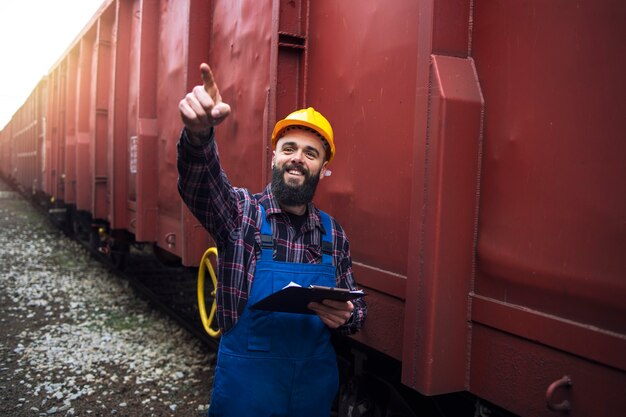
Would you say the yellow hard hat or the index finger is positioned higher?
the index finger

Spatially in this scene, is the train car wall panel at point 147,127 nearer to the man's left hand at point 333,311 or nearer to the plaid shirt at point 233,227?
the plaid shirt at point 233,227

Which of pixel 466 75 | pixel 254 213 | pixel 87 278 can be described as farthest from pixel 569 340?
pixel 87 278

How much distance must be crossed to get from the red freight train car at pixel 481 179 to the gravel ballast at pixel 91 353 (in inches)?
99.7

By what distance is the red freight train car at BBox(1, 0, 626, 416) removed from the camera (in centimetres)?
165

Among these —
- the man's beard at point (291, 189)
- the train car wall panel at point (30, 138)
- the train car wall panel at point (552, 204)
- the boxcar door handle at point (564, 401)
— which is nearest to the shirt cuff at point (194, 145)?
the man's beard at point (291, 189)

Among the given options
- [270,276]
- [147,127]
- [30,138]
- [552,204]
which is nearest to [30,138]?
[30,138]

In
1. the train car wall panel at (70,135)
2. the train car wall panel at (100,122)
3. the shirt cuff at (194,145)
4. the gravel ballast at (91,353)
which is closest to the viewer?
the shirt cuff at (194,145)

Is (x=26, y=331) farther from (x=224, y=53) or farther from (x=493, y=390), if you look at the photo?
(x=493, y=390)

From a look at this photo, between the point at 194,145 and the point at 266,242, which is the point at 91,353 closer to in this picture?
the point at 266,242

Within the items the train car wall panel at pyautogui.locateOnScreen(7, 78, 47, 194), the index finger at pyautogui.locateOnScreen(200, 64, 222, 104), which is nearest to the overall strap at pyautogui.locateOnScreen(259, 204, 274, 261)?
the index finger at pyautogui.locateOnScreen(200, 64, 222, 104)

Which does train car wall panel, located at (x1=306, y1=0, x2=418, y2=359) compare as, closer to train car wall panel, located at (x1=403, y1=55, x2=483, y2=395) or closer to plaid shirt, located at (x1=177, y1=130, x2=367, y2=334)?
train car wall panel, located at (x1=403, y1=55, x2=483, y2=395)

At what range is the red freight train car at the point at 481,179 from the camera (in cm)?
165

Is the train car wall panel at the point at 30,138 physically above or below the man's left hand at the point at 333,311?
above

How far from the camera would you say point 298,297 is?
1.75 metres
